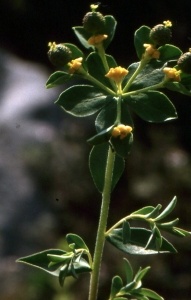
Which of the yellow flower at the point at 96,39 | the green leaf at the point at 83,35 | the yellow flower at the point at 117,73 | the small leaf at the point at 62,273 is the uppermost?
the green leaf at the point at 83,35

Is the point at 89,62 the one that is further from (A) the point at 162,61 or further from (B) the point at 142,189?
(B) the point at 142,189

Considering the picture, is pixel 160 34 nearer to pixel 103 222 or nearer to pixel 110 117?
pixel 110 117

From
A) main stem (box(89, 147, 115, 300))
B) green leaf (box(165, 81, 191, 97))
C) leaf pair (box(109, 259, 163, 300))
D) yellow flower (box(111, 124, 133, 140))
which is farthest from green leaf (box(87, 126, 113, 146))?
leaf pair (box(109, 259, 163, 300))

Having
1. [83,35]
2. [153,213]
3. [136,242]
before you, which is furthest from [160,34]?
[136,242]

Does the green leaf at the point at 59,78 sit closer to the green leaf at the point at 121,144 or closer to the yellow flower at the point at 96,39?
the yellow flower at the point at 96,39

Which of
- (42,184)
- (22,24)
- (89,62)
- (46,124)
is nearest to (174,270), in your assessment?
(42,184)

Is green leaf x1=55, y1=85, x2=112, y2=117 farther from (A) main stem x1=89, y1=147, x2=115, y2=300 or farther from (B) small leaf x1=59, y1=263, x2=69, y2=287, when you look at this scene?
(B) small leaf x1=59, y1=263, x2=69, y2=287

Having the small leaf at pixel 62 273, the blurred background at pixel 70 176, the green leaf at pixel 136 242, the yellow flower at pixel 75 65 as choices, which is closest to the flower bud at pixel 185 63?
the yellow flower at pixel 75 65
